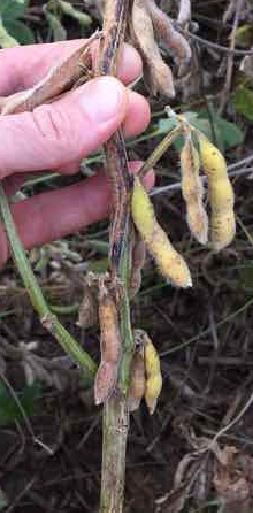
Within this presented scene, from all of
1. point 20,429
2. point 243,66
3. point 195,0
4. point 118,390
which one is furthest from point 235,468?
point 195,0

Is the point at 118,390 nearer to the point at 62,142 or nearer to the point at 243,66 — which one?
the point at 62,142

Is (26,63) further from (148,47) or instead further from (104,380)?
(104,380)

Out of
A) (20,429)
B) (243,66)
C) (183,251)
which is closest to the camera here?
(243,66)

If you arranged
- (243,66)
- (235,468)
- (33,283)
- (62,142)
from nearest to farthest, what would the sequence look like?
(33,283)
(62,142)
(235,468)
(243,66)

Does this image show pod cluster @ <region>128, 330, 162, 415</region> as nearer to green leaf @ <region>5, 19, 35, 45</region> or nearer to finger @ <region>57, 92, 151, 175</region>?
finger @ <region>57, 92, 151, 175</region>

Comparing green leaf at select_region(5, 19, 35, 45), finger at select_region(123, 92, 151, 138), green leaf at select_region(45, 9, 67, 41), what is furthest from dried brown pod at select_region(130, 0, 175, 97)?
green leaf at select_region(5, 19, 35, 45)

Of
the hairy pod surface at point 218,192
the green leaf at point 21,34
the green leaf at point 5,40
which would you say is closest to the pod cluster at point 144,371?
the hairy pod surface at point 218,192
